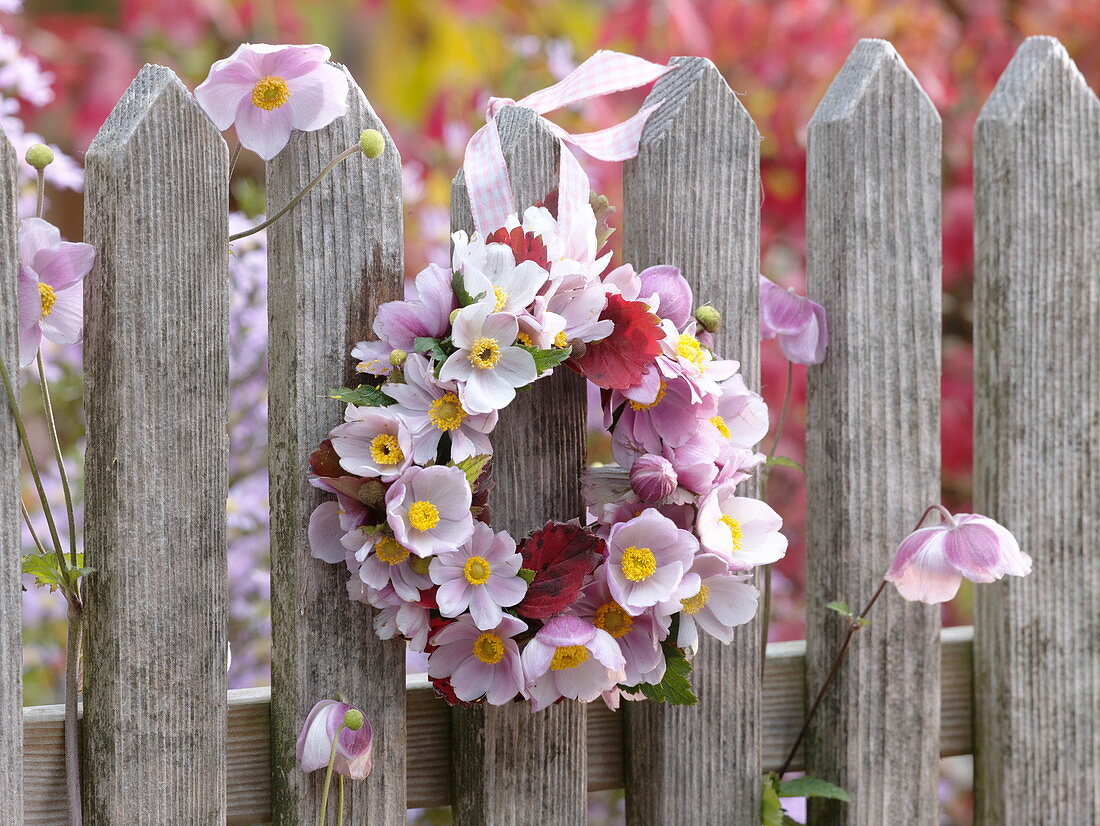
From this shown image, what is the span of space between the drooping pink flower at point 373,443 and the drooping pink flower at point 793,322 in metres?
0.50

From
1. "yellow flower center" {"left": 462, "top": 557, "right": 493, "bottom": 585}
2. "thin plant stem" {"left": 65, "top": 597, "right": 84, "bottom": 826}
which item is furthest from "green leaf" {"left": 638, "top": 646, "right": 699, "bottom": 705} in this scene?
"thin plant stem" {"left": 65, "top": 597, "right": 84, "bottom": 826}

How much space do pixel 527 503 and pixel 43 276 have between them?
0.53m

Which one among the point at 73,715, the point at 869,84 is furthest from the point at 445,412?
the point at 869,84

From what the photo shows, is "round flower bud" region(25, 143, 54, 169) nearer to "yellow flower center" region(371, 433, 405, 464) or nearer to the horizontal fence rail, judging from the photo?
"yellow flower center" region(371, 433, 405, 464)

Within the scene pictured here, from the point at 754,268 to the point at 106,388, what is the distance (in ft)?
2.33

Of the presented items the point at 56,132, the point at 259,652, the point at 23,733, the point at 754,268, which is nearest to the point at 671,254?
the point at 754,268

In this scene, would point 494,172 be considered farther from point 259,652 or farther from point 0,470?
point 259,652

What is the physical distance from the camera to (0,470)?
1.00 metres

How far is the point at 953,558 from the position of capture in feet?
3.71

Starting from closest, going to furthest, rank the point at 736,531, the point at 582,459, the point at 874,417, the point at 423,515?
the point at 423,515 → the point at 736,531 → the point at 582,459 → the point at 874,417

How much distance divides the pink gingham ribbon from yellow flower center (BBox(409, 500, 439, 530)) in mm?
301

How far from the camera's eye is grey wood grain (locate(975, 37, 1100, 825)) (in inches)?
53.8

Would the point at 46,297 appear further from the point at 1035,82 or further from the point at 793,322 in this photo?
the point at 1035,82

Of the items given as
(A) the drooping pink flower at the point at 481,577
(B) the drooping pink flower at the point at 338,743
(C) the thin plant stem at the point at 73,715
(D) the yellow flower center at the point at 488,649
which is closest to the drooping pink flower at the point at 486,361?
(A) the drooping pink flower at the point at 481,577
